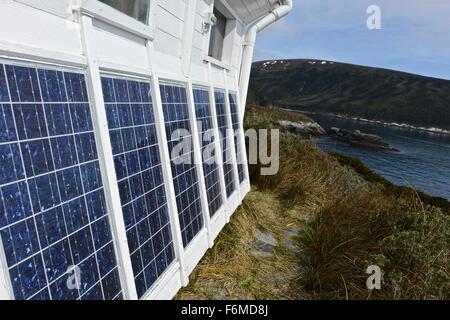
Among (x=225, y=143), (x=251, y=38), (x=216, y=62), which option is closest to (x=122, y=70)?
(x=216, y=62)

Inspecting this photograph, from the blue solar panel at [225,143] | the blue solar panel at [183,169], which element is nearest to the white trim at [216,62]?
the blue solar panel at [225,143]

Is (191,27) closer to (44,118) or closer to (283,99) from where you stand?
(44,118)

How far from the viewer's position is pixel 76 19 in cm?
285

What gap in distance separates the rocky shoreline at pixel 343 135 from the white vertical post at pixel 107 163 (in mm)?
52416

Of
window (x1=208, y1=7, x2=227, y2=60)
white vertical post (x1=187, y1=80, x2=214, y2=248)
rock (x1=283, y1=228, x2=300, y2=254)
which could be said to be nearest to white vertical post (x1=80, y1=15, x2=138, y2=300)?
white vertical post (x1=187, y1=80, x2=214, y2=248)

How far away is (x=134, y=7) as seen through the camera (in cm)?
397

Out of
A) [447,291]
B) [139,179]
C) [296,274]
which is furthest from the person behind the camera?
[296,274]

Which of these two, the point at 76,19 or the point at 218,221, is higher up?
the point at 76,19

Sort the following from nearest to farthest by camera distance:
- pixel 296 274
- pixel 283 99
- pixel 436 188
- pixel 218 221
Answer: pixel 296 274, pixel 218 221, pixel 436 188, pixel 283 99

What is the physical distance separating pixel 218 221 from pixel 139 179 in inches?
114

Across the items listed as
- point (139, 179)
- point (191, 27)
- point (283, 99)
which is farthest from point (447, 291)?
point (283, 99)

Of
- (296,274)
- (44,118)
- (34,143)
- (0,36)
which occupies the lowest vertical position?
(296,274)

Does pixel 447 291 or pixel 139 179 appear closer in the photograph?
pixel 139 179

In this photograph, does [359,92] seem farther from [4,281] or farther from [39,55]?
[4,281]
